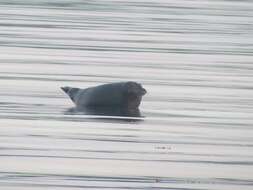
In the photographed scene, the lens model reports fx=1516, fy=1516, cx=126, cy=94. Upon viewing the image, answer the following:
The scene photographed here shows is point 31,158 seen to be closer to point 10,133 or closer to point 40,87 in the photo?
point 10,133

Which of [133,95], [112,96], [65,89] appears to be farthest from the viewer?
[65,89]

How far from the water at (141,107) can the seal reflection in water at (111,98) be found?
165 millimetres

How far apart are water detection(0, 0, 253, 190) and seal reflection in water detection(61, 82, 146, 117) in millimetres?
165

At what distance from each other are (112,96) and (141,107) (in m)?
0.33

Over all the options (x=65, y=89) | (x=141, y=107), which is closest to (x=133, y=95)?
(x=141, y=107)

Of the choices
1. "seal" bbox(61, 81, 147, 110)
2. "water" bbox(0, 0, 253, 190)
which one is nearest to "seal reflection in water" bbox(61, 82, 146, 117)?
"seal" bbox(61, 81, 147, 110)

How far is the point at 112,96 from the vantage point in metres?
16.2

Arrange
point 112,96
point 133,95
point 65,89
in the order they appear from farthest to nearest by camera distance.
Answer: point 65,89
point 112,96
point 133,95

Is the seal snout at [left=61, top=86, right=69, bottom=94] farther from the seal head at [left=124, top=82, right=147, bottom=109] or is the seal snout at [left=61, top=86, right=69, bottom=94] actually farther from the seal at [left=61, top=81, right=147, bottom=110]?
the seal head at [left=124, top=82, right=147, bottom=109]

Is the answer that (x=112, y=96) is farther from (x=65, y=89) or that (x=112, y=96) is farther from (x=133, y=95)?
(x=65, y=89)

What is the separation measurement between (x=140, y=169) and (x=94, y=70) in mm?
8485

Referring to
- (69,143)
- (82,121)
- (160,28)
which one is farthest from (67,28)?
(69,143)

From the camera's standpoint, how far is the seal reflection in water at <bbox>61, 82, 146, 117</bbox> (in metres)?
16.0

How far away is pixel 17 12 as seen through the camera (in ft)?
103
